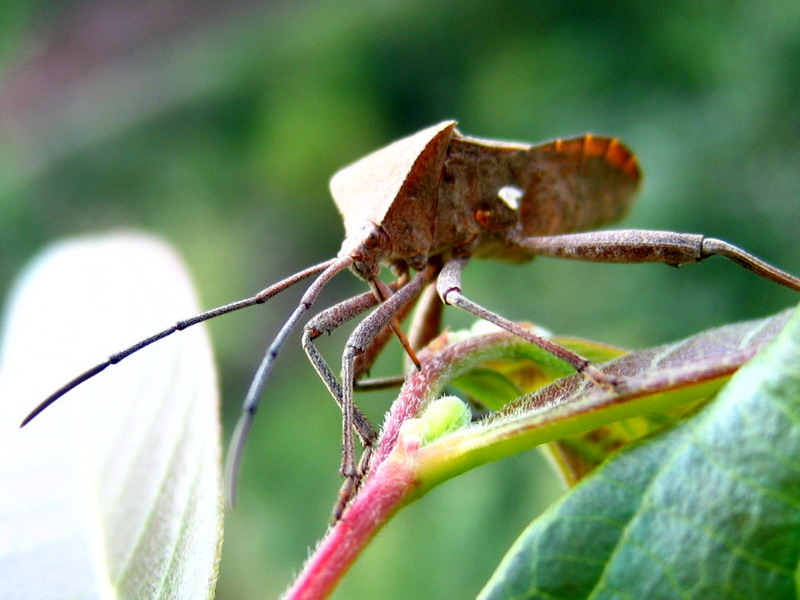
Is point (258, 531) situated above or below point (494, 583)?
below

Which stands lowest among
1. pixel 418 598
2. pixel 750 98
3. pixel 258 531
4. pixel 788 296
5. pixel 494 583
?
pixel 258 531

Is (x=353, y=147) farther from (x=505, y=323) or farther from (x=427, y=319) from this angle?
(x=505, y=323)

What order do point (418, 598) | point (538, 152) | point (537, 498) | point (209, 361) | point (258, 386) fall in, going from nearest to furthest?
point (258, 386)
point (209, 361)
point (538, 152)
point (537, 498)
point (418, 598)

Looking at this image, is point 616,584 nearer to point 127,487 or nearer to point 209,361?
point 209,361

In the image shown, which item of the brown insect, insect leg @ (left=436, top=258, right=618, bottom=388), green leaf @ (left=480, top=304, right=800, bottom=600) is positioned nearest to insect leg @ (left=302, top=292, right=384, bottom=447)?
the brown insect

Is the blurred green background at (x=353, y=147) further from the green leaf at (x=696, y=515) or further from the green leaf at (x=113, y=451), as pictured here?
the green leaf at (x=696, y=515)

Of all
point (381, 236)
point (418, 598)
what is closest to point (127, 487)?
point (381, 236)

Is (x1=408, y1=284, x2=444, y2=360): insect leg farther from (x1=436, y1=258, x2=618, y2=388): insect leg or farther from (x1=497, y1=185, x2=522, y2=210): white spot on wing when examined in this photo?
(x1=497, y1=185, x2=522, y2=210): white spot on wing
